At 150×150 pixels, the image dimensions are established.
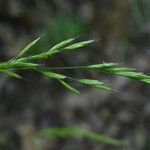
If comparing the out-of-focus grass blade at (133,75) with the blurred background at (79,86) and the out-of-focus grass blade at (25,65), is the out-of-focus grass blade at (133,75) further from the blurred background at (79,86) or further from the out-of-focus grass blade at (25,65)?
the blurred background at (79,86)

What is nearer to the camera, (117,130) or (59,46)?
(59,46)

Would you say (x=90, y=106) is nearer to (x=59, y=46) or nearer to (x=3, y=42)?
(x=3, y=42)

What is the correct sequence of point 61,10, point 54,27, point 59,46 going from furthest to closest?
point 61,10, point 54,27, point 59,46

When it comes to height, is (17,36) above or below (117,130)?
above

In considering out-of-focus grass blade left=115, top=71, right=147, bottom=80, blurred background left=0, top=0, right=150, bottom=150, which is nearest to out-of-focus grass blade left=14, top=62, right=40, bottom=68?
out-of-focus grass blade left=115, top=71, right=147, bottom=80

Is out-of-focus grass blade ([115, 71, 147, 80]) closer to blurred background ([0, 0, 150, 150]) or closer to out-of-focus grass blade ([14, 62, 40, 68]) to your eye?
out-of-focus grass blade ([14, 62, 40, 68])

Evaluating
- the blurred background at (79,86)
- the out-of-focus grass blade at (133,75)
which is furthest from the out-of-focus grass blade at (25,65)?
the blurred background at (79,86)

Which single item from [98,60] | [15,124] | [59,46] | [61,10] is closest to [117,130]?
[98,60]

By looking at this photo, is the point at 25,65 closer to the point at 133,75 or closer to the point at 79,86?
the point at 133,75

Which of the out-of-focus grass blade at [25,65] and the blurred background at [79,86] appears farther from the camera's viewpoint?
the blurred background at [79,86]
